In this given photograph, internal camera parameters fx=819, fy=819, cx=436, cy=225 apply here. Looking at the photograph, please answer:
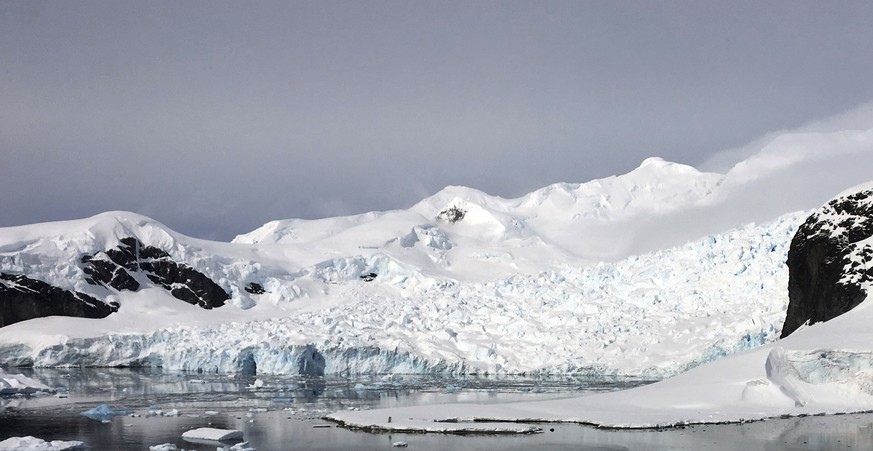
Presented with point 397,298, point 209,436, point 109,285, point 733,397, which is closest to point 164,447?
point 209,436

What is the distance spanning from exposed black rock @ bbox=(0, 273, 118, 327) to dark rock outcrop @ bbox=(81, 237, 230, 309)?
452 cm

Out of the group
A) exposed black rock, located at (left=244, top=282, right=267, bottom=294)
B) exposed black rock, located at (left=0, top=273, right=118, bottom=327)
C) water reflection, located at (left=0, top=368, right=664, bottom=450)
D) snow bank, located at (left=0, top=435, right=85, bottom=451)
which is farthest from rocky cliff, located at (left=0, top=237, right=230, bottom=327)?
snow bank, located at (left=0, top=435, right=85, bottom=451)

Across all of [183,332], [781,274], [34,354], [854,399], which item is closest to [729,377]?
[854,399]

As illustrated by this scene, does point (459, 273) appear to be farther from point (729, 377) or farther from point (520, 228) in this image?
point (729, 377)

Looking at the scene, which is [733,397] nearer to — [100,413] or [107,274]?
[100,413]

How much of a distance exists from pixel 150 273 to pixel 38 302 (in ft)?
49.5

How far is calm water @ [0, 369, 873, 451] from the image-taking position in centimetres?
2273

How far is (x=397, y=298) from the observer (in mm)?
79062

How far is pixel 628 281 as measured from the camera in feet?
206

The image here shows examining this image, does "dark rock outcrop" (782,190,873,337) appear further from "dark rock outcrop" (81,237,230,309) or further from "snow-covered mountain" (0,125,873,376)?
"dark rock outcrop" (81,237,230,309)

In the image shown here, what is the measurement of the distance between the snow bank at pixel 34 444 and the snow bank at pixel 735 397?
868 cm

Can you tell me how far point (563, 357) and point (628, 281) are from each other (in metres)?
12.4

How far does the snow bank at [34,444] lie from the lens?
70.8 feet

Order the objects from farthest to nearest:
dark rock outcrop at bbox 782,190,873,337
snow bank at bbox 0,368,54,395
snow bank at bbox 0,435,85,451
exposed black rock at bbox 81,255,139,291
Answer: exposed black rock at bbox 81,255,139,291
dark rock outcrop at bbox 782,190,873,337
snow bank at bbox 0,368,54,395
snow bank at bbox 0,435,85,451
